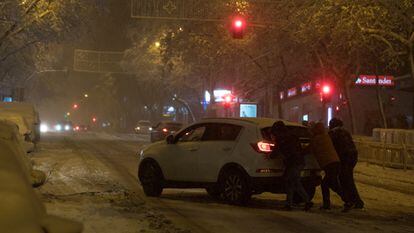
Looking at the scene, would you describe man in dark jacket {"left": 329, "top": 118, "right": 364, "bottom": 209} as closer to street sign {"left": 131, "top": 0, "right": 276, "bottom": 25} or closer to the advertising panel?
street sign {"left": 131, "top": 0, "right": 276, "bottom": 25}

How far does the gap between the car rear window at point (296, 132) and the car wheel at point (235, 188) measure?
826 millimetres

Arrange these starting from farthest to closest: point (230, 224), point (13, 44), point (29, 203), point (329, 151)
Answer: point (13, 44)
point (329, 151)
point (230, 224)
point (29, 203)

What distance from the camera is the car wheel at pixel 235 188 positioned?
35.8ft

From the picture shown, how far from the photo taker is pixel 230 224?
9172 millimetres

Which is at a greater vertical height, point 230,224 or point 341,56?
point 341,56

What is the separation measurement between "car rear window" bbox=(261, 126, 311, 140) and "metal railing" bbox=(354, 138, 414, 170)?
1040 cm

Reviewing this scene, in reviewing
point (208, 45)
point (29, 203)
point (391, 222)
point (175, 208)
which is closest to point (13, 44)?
point (208, 45)

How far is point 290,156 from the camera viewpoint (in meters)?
10.5

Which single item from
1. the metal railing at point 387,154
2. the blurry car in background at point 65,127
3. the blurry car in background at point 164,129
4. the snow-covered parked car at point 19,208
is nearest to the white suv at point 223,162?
the snow-covered parked car at point 19,208

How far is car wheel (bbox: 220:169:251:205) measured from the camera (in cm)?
1090

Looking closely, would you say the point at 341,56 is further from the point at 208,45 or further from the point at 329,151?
the point at 329,151

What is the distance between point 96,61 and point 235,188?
1634 inches

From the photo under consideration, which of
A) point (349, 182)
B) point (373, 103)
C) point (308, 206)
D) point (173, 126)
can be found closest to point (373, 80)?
point (373, 103)

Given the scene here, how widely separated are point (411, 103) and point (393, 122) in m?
4.43
